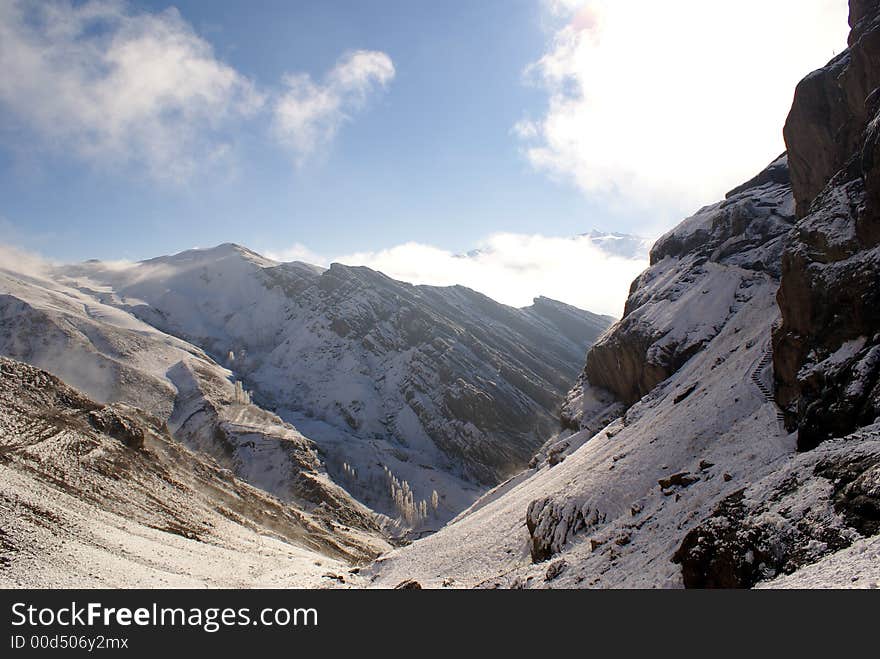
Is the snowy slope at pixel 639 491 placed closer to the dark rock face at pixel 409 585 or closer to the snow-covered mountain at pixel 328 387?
the dark rock face at pixel 409 585

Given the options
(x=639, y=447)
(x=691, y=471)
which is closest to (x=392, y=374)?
(x=639, y=447)

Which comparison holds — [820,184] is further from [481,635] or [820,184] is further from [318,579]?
[318,579]

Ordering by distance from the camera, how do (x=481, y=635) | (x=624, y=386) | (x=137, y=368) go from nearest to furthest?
(x=481, y=635)
(x=624, y=386)
(x=137, y=368)

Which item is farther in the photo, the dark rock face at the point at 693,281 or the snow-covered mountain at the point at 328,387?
the snow-covered mountain at the point at 328,387

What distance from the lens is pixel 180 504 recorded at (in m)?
57.0

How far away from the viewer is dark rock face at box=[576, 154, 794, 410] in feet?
180

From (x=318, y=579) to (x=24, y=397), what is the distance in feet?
153

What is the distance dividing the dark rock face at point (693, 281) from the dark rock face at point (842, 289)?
752 inches

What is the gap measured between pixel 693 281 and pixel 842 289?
3744 cm

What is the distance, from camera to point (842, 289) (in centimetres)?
2716

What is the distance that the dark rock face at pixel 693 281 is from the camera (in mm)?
54906

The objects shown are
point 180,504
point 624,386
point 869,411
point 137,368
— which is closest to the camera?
point 869,411

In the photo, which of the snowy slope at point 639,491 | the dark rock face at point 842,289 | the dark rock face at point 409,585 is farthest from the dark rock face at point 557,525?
the dark rock face at point 842,289

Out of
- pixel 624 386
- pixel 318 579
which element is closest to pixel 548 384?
pixel 624 386
